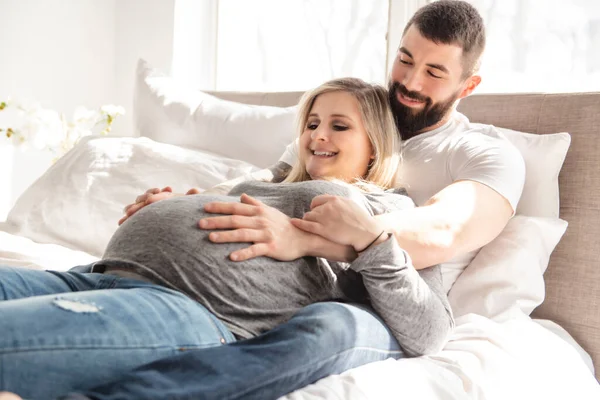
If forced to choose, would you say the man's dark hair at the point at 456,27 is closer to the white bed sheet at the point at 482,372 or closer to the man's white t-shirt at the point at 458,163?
the man's white t-shirt at the point at 458,163

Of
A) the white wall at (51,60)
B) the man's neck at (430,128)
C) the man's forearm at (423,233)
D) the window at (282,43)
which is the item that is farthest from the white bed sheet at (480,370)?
the white wall at (51,60)

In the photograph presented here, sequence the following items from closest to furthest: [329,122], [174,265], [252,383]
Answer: [252,383] < [174,265] < [329,122]

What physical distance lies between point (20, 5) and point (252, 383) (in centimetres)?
338

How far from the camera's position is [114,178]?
221 centimetres

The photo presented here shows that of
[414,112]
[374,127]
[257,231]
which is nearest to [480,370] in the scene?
[257,231]

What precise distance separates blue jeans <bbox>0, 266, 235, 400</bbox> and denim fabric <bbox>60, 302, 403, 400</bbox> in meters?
0.06

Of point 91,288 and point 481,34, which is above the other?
point 481,34

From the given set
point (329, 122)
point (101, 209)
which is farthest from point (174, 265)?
point (101, 209)

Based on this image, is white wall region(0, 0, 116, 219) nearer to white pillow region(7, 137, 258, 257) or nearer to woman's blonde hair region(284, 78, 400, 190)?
white pillow region(7, 137, 258, 257)

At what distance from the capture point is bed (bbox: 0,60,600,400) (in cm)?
131

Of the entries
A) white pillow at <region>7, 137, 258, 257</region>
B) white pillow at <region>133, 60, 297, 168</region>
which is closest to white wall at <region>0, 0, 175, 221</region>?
white pillow at <region>133, 60, 297, 168</region>

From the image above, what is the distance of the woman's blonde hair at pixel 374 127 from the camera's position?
1.62 meters

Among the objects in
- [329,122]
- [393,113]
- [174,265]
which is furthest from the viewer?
[393,113]

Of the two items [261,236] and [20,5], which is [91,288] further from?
[20,5]
